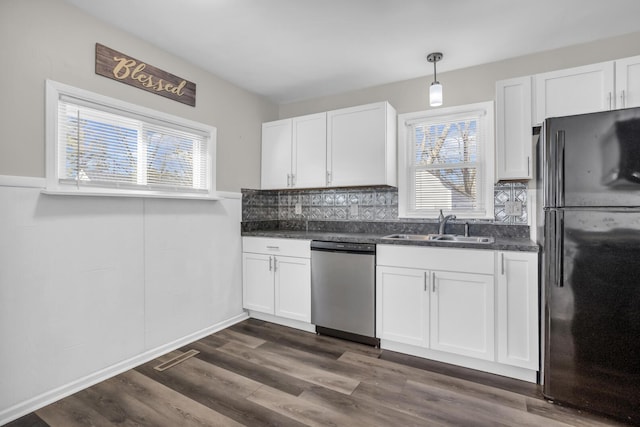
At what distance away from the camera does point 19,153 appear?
1.74m

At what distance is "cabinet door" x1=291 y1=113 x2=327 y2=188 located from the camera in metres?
3.12

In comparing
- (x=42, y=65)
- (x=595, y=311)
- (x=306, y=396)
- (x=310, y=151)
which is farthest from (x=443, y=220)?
(x=42, y=65)

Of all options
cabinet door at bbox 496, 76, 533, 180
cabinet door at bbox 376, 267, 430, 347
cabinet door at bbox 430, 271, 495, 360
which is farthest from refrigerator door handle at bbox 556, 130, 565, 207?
cabinet door at bbox 376, 267, 430, 347

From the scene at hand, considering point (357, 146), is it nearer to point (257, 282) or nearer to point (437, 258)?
point (437, 258)

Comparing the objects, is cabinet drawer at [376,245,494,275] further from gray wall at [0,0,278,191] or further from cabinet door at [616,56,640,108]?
gray wall at [0,0,278,191]

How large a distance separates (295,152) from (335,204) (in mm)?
729

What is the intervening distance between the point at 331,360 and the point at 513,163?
2005 mm

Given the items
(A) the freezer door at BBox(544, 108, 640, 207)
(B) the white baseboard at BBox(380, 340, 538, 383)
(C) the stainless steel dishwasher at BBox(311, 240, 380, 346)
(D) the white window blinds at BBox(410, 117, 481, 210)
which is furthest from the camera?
(D) the white window blinds at BBox(410, 117, 481, 210)

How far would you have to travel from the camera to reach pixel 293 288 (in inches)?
115

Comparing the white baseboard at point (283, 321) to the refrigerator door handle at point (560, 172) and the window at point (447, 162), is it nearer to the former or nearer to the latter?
the window at point (447, 162)

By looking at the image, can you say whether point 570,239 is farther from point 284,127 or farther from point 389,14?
point 284,127

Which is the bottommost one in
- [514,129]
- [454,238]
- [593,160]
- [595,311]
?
[595,311]

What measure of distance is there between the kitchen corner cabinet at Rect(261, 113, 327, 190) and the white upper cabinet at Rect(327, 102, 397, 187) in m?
0.10

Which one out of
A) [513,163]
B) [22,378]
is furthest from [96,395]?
[513,163]
